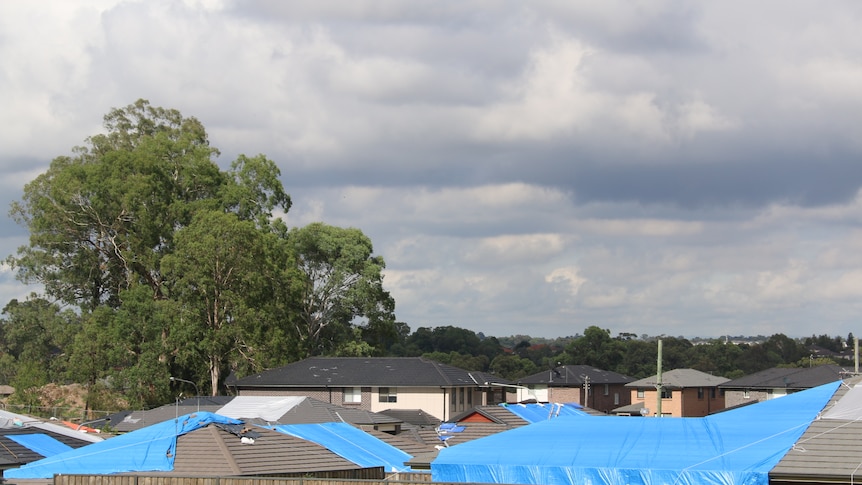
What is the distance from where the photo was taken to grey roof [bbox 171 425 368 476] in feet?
98.5

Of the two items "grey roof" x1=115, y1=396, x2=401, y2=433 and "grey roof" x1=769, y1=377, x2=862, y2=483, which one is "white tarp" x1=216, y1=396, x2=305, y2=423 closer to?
"grey roof" x1=115, y1=396, x2=401, y2=433

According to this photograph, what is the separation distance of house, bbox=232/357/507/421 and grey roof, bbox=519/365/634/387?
71.8 feet

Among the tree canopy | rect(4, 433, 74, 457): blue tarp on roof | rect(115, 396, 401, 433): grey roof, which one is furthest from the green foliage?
rect(4, 433, 74, 457): blue tarp on roof

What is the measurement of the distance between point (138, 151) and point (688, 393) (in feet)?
156

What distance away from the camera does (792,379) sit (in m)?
74.0

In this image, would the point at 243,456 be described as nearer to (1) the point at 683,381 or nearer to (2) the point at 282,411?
(2) the point at 282,411

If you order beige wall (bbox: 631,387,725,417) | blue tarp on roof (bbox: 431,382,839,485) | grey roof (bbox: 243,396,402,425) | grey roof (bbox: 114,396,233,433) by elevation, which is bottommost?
beige wall (bbox: 631,387,725,417)

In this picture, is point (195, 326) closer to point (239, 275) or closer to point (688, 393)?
point (239, 275)

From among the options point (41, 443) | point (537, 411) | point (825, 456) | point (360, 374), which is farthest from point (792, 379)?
point (825, 456)

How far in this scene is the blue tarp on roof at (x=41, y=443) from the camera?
3453 centimetres

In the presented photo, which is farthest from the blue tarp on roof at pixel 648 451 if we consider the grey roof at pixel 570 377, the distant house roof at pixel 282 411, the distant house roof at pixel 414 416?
the grey roof at pixel 570 377

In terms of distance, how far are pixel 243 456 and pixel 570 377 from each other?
202ft

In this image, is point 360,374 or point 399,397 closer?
point 399,397

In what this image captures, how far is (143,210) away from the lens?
2736 inches
